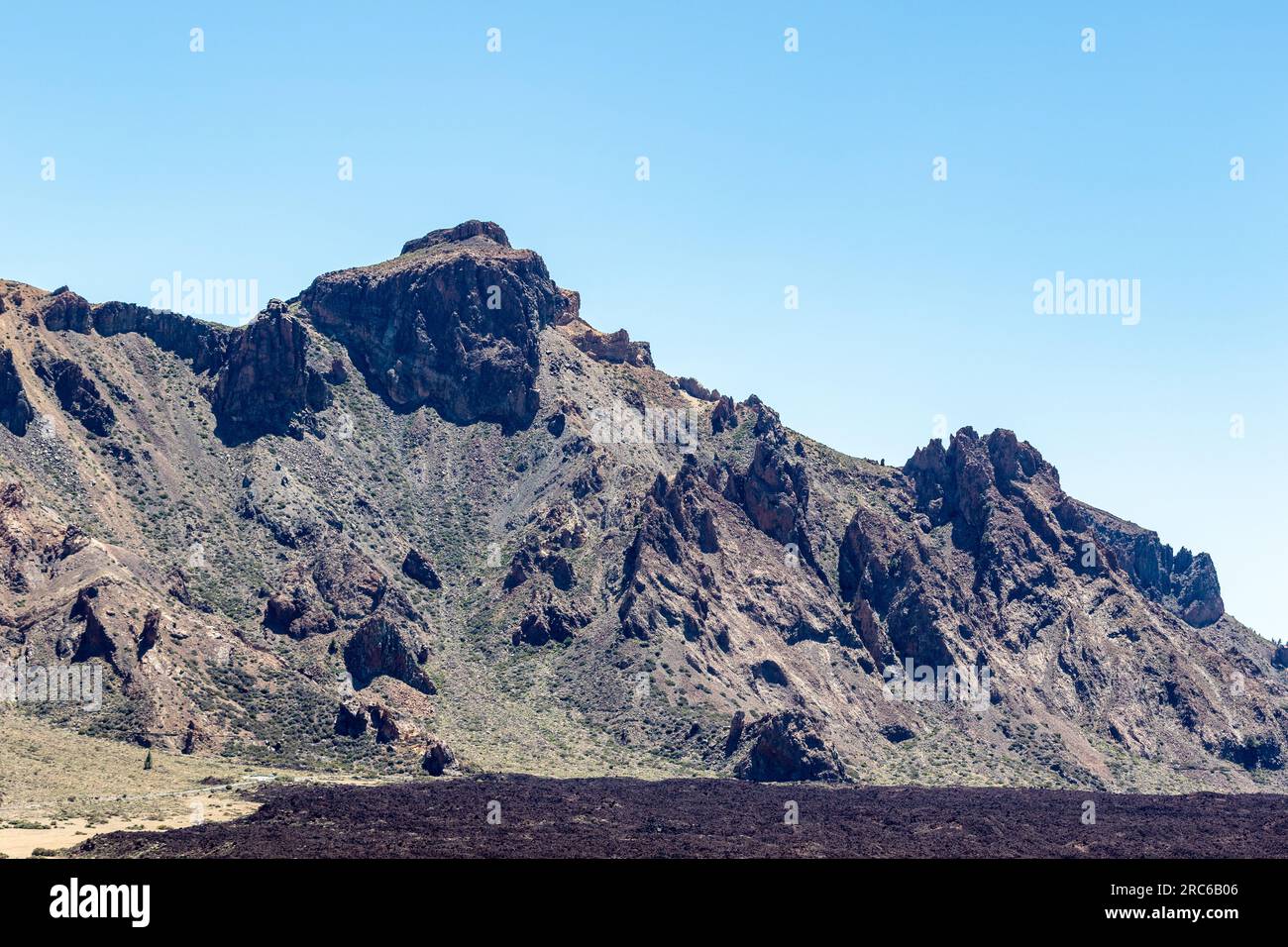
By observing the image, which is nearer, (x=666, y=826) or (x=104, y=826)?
(x=104, y=826)

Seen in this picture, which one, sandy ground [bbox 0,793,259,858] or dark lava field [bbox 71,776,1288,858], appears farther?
dark lava field [bbox 71,776,1288,858]

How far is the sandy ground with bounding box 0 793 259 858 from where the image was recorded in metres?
129

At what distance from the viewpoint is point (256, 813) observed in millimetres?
151500

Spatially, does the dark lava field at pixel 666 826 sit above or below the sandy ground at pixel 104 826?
below

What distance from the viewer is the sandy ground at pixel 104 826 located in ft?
424

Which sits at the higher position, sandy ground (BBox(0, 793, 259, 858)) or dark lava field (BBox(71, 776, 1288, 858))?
sandy ground (BBox(0, 793, 259, 858))

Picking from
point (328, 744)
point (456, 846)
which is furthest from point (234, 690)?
point (456, 846)

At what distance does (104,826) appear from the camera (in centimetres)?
14138

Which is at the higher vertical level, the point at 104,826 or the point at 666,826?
the point at 104,826
